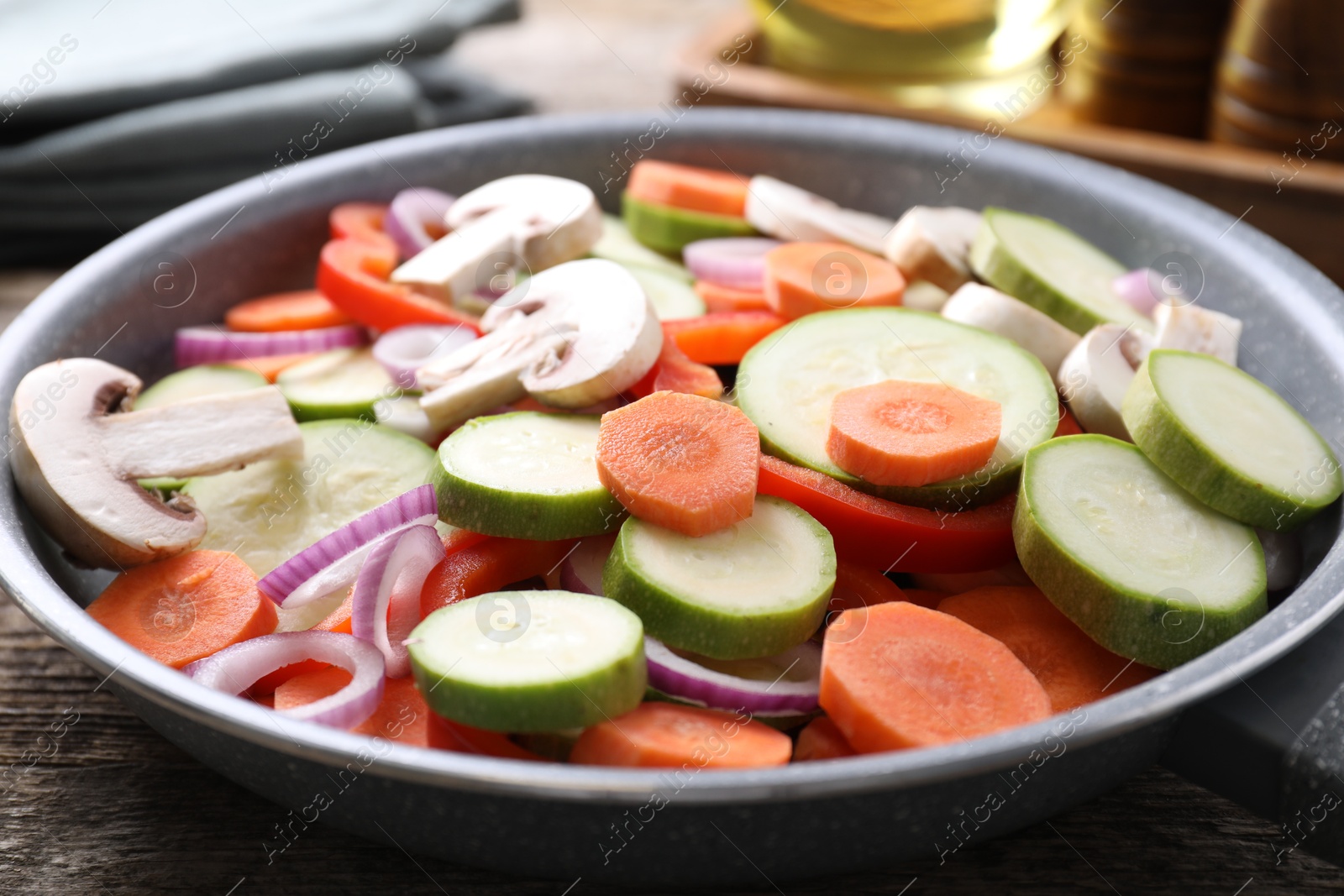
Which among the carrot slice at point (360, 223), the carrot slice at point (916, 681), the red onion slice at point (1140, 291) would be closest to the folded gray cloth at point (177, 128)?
the carrot slice at point (360, 223)

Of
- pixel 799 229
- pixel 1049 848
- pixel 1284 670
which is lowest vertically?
pixel 1049 848

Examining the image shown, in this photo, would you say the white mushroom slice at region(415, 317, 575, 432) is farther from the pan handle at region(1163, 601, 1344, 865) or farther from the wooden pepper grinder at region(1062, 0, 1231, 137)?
the wooden pepper grinder at region(1062, 0, 1231, 137)

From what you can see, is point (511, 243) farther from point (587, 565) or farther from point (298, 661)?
point (298, 661)

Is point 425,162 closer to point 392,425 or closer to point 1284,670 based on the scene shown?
point 392,425

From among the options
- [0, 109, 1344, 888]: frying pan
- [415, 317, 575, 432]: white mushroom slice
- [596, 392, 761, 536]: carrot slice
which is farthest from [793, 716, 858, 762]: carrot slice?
[415, 317, 575, 432]: white mushroom slice

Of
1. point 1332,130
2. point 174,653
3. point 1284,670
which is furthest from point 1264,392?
point 174,653

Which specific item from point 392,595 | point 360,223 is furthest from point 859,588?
point 360,223

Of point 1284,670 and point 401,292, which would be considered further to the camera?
point 401,292

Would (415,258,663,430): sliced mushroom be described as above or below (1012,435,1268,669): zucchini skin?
above
